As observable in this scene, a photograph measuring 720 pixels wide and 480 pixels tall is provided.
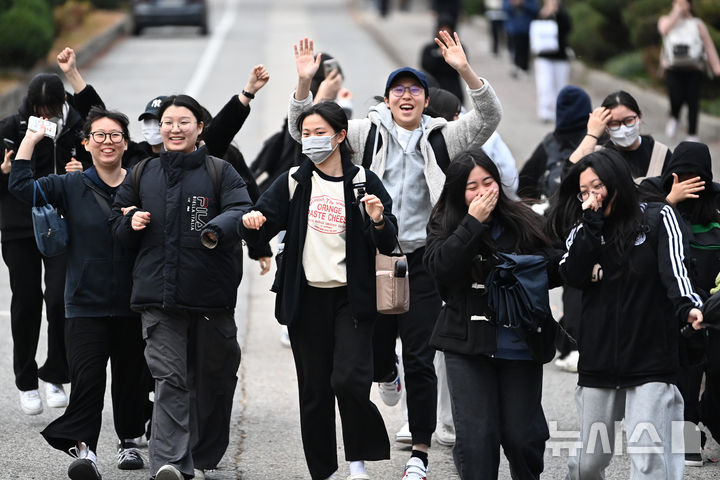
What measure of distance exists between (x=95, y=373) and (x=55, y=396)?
141cm

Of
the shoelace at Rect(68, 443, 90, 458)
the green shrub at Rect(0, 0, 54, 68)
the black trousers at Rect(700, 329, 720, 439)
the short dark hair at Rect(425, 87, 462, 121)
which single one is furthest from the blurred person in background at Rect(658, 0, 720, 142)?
the green shrub at Rect(0, 0, 54, 68)

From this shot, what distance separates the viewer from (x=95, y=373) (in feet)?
21.4

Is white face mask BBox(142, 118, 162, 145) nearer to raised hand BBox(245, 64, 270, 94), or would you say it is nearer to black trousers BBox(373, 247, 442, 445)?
raised hand BBox(245, 64, 270, 94)

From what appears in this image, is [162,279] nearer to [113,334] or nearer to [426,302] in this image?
[113,334]

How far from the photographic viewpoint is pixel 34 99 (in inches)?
289

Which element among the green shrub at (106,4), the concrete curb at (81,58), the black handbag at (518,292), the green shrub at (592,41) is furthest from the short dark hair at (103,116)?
the green shrub at (106,4)

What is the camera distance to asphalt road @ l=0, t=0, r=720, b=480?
23.0ft

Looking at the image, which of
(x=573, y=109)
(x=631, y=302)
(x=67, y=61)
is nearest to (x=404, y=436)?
(x=631, y=302)

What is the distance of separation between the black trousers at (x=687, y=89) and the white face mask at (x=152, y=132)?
954 cm

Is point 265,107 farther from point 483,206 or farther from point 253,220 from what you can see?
point 483,206

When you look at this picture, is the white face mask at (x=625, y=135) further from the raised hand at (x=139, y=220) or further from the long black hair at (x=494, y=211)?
the raised hand at (x=139, y=220)

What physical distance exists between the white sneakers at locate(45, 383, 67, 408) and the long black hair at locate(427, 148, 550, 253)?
3099 mm

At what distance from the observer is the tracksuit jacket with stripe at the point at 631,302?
556 cm

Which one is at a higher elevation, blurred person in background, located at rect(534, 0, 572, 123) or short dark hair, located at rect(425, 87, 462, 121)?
blurred person in background, located at rect(534, 0, 572, 123)
